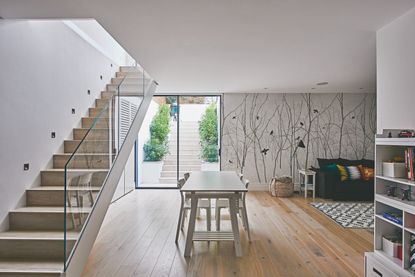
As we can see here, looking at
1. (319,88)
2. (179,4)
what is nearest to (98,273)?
(179,4)

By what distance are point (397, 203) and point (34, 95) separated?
4024mm

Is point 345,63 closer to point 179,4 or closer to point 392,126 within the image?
point 392,126

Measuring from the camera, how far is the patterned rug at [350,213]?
509cm

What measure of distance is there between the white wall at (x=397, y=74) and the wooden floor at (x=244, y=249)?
159 centimetres

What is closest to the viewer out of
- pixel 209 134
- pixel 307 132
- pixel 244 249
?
pixel 244 249

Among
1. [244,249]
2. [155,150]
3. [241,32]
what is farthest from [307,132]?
[241,32]

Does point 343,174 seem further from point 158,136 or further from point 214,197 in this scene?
point 158,136

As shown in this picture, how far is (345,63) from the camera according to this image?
A: 16.4ft

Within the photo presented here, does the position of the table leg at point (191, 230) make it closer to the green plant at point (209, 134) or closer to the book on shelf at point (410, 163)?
the book on shelf at point (410, 163)

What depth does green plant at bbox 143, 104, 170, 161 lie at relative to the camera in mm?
8773

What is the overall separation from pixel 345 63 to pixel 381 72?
1865mm

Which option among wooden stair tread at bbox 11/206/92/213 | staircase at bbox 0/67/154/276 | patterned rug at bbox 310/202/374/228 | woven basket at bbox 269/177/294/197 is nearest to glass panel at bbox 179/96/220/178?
woven basket at bbox 269/177/294/197

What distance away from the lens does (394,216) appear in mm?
2766

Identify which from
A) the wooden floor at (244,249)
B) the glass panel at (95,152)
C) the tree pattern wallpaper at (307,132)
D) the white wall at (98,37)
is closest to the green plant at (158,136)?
the white wall at (98,37)
